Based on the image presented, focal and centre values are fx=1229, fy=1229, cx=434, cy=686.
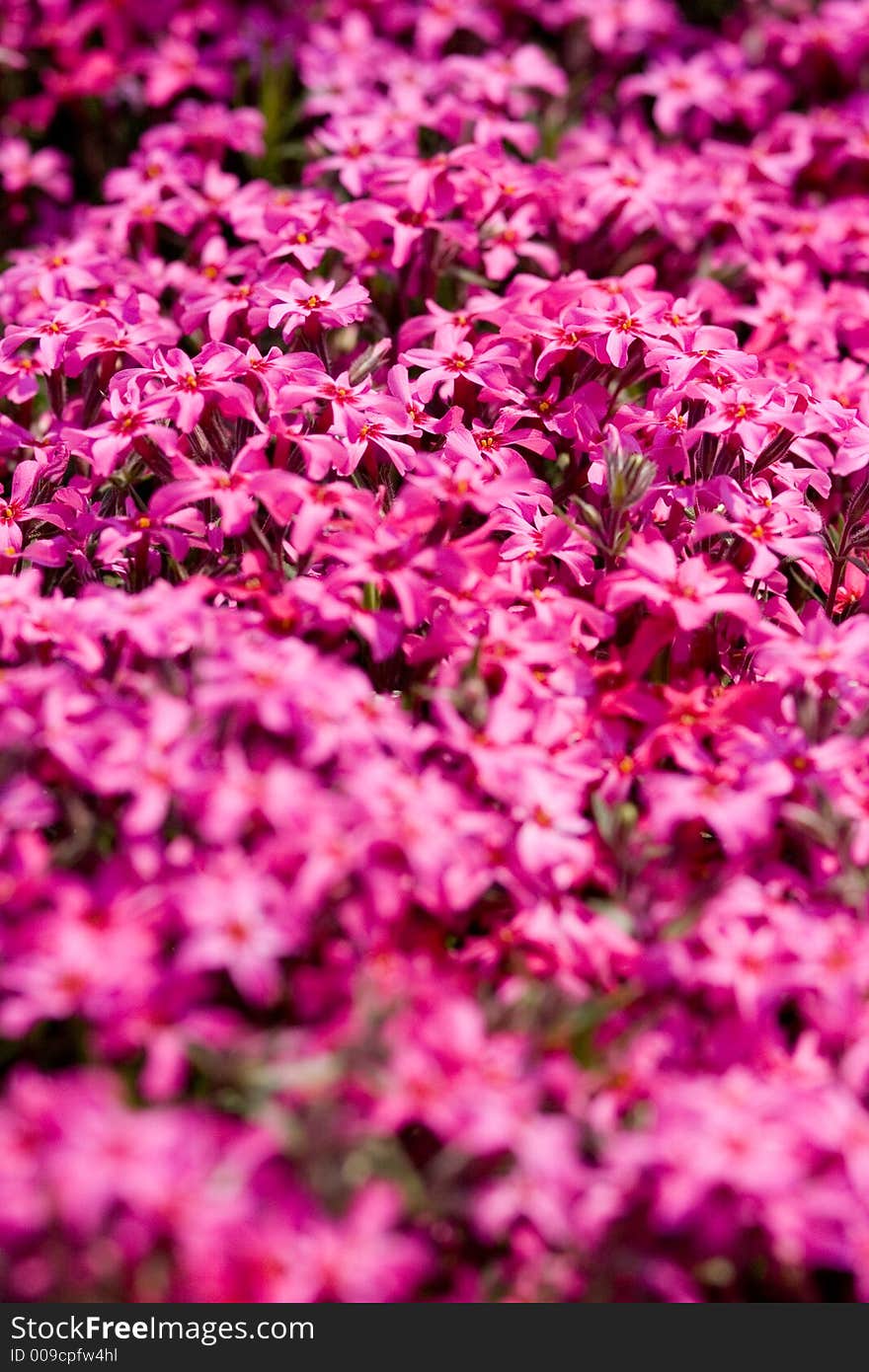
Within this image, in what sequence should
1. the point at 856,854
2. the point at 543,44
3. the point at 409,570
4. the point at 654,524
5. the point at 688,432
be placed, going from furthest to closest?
the point at 543,44 < the point at 654,524 < the point at 688,432 < the point at 409,570 < the point at 856,854

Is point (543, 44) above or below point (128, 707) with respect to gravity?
above

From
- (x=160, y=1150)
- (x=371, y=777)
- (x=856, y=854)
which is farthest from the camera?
(x=856, y=854)

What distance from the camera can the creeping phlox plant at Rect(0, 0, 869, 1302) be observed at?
143 centimetres

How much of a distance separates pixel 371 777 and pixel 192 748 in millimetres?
239

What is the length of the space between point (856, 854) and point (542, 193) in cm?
168

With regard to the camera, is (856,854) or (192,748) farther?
(856,854)

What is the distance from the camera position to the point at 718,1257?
4.98 ft

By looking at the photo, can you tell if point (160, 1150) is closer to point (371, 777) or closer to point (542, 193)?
point (371, 777)

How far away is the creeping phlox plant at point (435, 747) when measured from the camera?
4.69 ft

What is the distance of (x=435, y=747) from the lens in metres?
1.86

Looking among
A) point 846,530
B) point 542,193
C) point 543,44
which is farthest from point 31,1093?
point 543,44

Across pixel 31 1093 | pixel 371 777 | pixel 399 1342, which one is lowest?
pixel 399 1342

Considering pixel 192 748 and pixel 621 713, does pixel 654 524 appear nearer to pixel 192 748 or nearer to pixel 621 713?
pixel 621 713

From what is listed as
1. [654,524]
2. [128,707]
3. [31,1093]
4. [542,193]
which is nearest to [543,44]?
[542,193]
